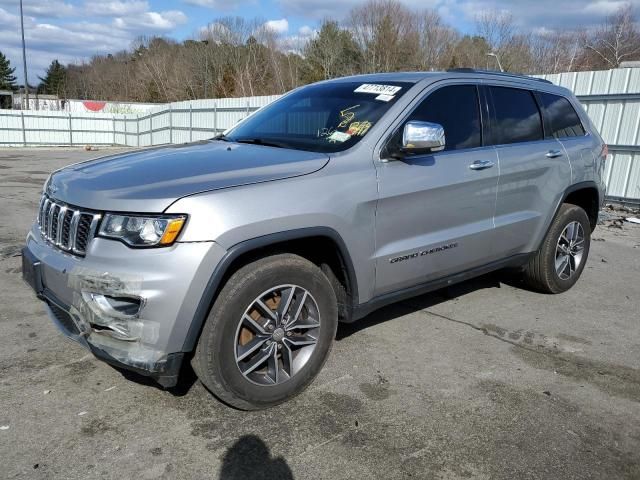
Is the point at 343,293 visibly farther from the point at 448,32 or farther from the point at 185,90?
the point at 185,90

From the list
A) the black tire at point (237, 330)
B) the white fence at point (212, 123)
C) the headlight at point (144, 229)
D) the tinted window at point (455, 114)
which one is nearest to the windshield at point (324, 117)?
the tinted window at point (455, 114)

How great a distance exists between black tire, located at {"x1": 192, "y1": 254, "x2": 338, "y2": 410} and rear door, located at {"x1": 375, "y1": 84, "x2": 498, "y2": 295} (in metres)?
0.49

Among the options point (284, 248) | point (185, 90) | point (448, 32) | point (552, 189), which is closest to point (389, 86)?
point (284, 248)

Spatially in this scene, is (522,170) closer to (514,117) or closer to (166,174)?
(514,117)

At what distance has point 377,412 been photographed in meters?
3.09

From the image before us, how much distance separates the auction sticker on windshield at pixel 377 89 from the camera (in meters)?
3.72

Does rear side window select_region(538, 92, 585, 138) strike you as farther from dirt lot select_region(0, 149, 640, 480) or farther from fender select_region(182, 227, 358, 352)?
fender select_region(182, 227, 358, 352)

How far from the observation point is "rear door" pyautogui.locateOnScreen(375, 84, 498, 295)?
341 centimetres

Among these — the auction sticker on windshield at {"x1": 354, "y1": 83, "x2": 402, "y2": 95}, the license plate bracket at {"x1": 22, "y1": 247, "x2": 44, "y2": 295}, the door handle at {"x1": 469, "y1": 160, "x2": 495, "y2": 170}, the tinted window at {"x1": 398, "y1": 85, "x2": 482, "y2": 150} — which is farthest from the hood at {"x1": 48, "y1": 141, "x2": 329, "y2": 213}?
the door handle at {"x1": 469, "y1": 160, "x2": 495, "y2": 170}

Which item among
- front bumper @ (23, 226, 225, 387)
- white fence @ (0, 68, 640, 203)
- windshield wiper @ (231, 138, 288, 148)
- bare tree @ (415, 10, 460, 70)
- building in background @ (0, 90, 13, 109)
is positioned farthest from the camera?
building in background @ (0, 90, 13, 109)

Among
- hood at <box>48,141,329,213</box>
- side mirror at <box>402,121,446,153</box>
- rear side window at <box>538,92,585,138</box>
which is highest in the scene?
rear side window at <box>538,92,585,138</box>

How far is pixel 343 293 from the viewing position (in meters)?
3.38

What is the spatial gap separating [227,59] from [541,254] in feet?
195

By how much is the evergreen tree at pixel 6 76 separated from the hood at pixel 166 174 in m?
98.3
